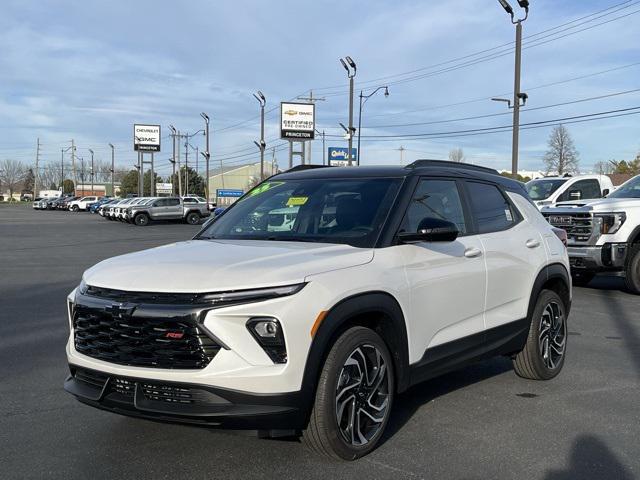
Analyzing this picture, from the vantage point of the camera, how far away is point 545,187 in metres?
17.2

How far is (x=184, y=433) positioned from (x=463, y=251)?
7.83ft

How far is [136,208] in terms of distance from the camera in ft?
134

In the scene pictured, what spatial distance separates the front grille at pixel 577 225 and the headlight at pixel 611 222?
0.19m

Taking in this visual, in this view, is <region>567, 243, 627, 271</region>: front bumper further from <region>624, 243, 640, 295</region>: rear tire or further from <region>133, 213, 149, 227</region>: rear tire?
<region>133, 213, 149, 227</region>: rear tire

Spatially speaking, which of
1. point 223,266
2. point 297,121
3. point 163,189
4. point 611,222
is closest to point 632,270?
point 611,222

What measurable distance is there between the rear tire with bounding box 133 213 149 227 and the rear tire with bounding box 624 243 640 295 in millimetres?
34168

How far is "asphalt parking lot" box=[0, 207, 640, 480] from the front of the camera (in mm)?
3846

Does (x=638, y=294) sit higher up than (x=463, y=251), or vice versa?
(x=463, y=251)

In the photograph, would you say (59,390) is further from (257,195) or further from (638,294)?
(638,294)

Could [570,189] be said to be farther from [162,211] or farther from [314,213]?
[162,211]

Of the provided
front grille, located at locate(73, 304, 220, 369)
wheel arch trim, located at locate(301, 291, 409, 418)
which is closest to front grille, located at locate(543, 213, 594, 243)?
wheel arch trim, located at locate(301, 291, 409, 418)

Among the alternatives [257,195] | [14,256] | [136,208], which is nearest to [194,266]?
[257,195]

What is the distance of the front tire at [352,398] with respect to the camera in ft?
12.1

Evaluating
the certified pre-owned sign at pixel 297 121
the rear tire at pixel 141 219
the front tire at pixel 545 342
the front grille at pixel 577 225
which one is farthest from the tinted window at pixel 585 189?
the certified pre-owned sign at pixel 297 121
